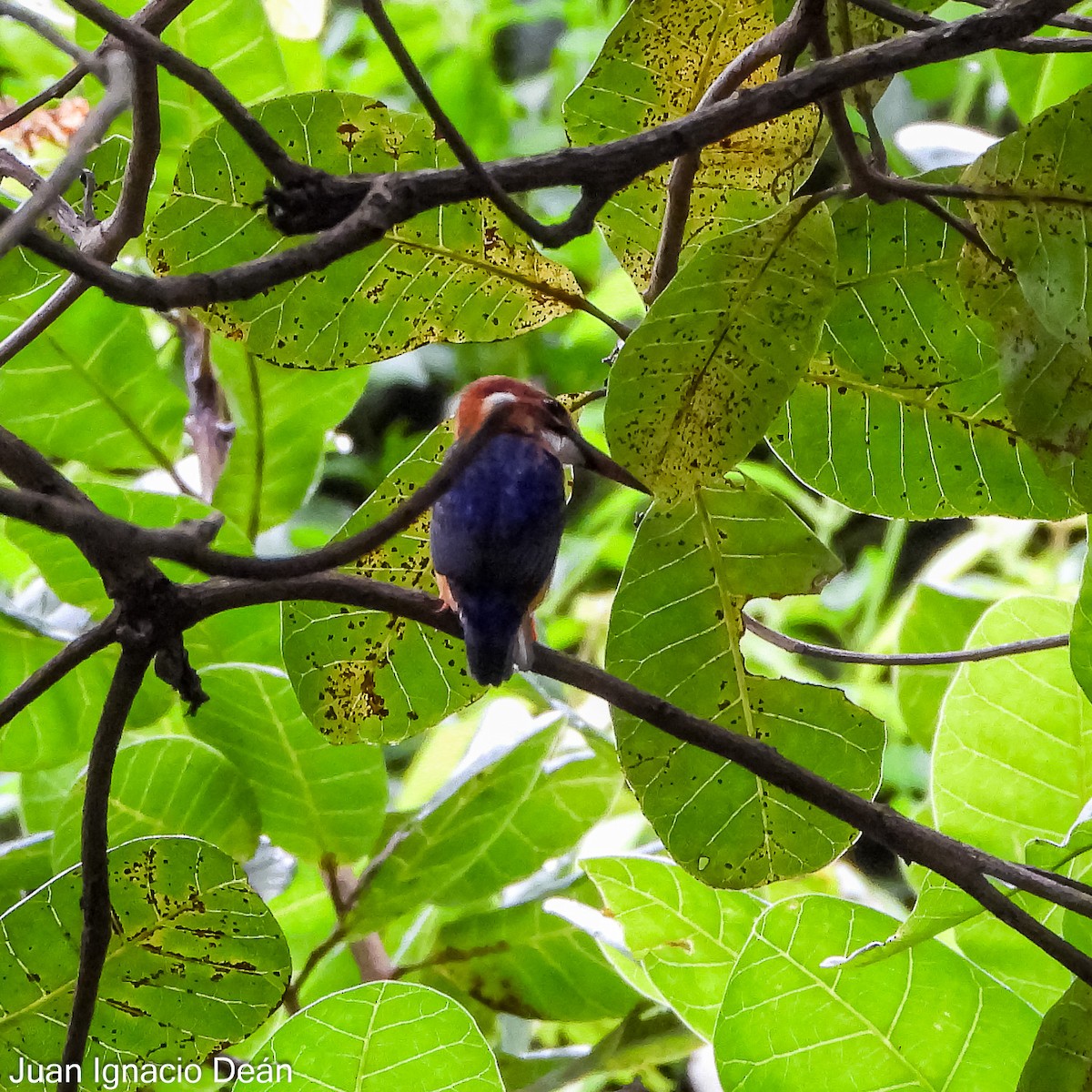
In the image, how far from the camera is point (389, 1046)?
2.04 feet

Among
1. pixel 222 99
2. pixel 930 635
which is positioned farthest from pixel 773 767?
pixel 930 635

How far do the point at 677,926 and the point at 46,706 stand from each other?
47 cm

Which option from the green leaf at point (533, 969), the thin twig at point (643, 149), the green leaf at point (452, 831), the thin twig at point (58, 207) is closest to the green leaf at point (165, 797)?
the green leaf at point (452, 831)

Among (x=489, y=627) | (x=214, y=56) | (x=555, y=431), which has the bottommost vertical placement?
(x=489, y=627)

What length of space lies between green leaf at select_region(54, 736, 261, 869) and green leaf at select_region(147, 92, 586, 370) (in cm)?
30

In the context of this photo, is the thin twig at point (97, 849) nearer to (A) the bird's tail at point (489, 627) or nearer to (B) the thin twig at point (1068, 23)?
Result: (A) the bird's tail at point (489, 627)

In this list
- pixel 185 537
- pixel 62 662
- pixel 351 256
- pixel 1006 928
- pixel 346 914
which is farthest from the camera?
pixel 346 914

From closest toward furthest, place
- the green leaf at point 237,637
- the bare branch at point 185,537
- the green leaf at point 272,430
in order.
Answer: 1. the bare branch at point 185,537
2. the green leaf at point 237,637
3. the green leaf at point 272,430

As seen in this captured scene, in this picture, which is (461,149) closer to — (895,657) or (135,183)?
(135,183)

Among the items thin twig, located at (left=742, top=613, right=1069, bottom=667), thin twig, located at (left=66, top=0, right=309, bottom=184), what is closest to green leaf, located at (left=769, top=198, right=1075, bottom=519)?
thin twig, located at (left=742, top=613, right=1069, bottom=667)

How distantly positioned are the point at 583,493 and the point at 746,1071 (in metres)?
1.52

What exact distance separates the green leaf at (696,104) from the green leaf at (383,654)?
206mm

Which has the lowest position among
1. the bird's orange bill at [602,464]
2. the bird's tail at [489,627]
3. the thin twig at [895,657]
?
the bird's tail at [489,627]

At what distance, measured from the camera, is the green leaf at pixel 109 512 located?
0.78 m
